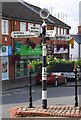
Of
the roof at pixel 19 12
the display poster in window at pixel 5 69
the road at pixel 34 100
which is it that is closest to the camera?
the road at pixel 34 100

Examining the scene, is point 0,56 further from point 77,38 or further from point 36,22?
point 77,38

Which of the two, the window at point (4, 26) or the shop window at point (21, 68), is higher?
the window at point (4, 26)

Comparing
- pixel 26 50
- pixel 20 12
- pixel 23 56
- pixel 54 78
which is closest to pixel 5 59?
pixel 23 56

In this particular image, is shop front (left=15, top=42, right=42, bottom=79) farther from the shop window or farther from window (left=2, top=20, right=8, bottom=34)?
window (left=2, top=20, right=8, bottom=34)

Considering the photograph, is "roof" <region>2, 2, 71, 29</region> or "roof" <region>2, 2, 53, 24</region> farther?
"roof" <region>2, 2, 71, 29</region>

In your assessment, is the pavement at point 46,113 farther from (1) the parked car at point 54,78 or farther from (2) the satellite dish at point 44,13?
(1) the parked car at point 54,78

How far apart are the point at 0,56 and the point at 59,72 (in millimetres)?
5591

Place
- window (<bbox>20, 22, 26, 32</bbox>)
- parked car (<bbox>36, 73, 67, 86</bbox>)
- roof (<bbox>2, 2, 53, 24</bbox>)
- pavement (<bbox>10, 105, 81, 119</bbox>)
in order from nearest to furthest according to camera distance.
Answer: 1. pavement (<bbox>10, 105, 81, 119</bbox>)
2. parked car (<bbox>36, 73, 67, 86</bbox>)
3. roof (<bbox>2, 2, 53, 24</bbox>)
4. window (<bbox>20, 22, 26, 32</bbox>)

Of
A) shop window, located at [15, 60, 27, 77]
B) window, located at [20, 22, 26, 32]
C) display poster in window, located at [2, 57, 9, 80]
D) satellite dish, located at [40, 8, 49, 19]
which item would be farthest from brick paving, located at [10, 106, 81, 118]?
window, located at [20, 22, 26, 32]

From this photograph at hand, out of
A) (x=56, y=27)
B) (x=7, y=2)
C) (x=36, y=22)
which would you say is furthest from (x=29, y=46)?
(x=56, y=27)

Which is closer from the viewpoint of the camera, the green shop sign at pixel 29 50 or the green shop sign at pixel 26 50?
the green shop sign at pixel 26 50

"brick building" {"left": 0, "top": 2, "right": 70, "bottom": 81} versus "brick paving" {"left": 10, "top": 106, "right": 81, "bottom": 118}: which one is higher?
"brick building" {"left": 0, "top": 2, "right": 70, "bottom": 81}

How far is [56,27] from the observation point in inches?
1918

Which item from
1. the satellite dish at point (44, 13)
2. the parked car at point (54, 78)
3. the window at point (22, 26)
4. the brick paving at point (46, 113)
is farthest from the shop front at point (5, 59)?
the brick paving at point (46, 113)
